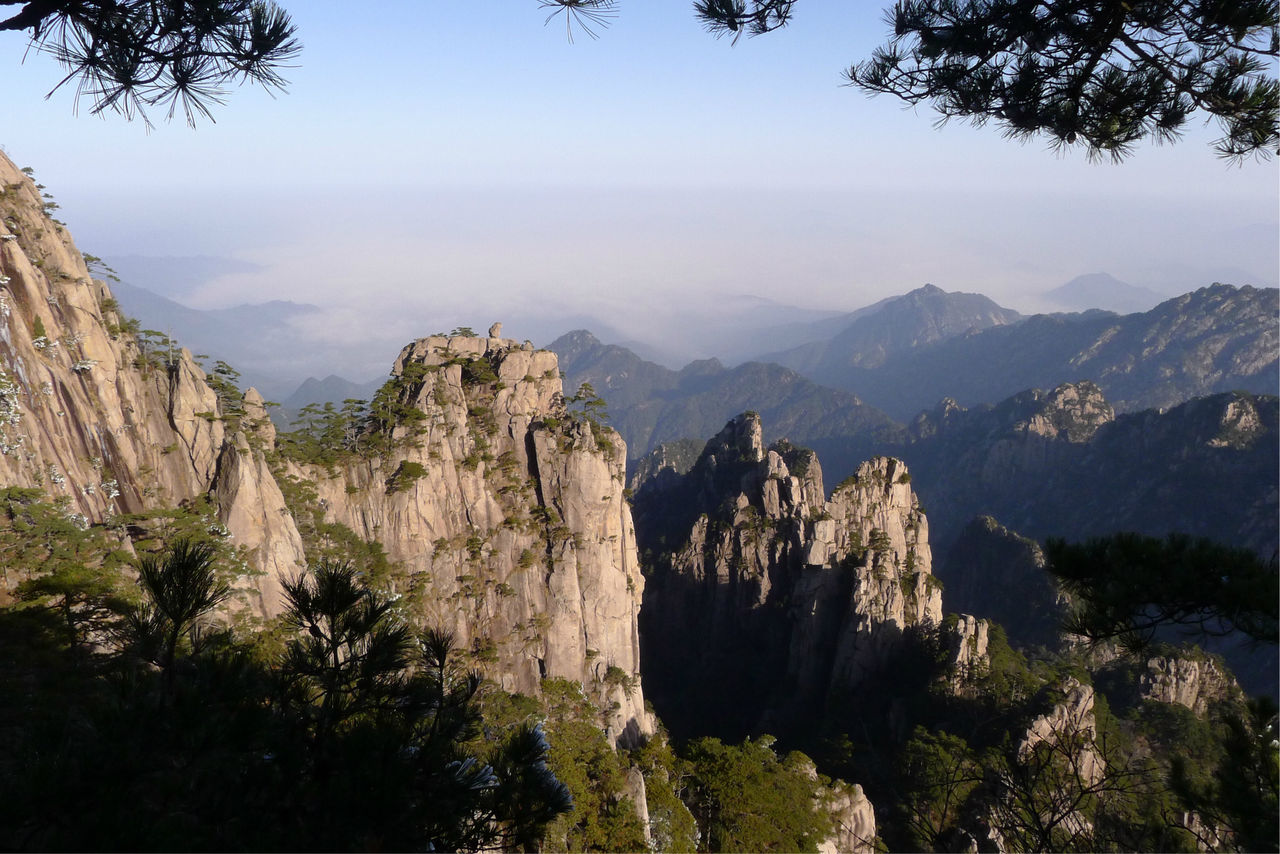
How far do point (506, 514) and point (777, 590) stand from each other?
99.6ft

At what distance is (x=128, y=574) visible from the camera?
57.1ft

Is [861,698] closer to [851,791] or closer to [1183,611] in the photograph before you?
[851,791]

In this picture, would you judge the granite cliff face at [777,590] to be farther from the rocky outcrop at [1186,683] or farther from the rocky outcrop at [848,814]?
the rocky outcrop at [848,814]

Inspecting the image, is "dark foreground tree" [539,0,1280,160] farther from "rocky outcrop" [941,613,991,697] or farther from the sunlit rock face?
"rocky outcrop" [941,613,991,697]

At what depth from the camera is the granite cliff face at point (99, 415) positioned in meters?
19.5

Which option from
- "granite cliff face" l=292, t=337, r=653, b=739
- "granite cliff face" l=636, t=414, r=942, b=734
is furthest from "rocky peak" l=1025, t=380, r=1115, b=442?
"granite cliff face" l=292, t=337, r=653, b=739

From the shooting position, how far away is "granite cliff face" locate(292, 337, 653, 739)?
3416 centimetres

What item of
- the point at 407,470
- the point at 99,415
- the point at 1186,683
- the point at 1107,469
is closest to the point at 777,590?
the point at 1186,683

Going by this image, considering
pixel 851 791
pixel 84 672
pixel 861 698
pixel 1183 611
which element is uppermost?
pixel 1183 611

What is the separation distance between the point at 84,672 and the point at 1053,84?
652 inches

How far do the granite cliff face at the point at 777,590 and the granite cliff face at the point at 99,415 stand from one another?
3839cm

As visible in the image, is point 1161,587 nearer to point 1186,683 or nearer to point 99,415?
point 99,415

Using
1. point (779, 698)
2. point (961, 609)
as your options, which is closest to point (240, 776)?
point (779, 698)

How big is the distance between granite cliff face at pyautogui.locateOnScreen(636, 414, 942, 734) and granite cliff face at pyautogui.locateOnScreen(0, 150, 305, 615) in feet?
126
